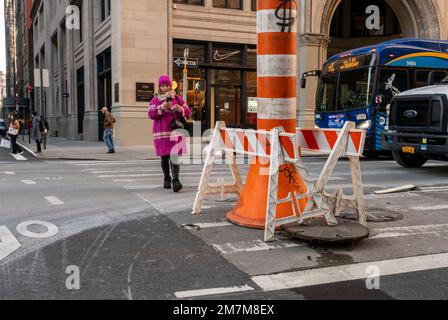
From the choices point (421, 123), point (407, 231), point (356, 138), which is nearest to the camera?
point (356, 138)

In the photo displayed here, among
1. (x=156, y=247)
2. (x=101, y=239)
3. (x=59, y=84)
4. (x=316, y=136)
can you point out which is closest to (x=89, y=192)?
(x=101, y=239)

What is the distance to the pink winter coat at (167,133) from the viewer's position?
8219mm

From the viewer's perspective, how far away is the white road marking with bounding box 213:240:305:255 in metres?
4.77

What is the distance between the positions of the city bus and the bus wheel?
1.74m

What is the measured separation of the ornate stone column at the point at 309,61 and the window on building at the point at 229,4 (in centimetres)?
347

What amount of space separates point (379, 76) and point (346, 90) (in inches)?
53.2

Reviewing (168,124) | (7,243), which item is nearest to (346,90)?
(168,124)

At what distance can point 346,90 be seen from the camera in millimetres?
15586

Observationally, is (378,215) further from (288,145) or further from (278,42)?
(278,42)

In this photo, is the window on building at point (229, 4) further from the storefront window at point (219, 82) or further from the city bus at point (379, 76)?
the city bus at point (379, 76)

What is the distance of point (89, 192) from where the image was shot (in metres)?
8.40

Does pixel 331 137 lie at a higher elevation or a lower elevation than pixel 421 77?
lower

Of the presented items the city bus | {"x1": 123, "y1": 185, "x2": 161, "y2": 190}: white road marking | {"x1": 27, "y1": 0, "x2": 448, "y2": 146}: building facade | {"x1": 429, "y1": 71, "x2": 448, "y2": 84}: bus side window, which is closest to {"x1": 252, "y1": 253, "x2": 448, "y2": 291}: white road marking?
{"x1": 123, "y1": 185, "x2": 161, "y2": 190}: white road marking
